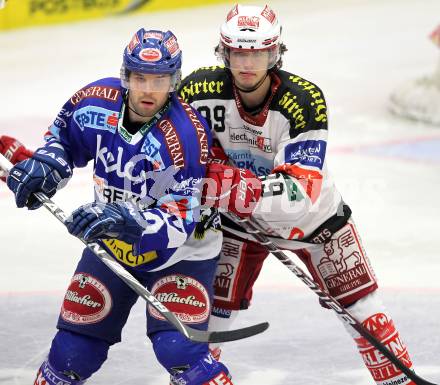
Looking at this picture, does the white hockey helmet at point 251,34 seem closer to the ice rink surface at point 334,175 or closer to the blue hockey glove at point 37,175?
the blue hockey glove at point 37,175

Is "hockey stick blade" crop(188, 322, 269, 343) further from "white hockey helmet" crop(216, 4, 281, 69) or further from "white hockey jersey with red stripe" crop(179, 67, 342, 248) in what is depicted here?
"white hockey helmet" crop(216, 4, 281, 69)

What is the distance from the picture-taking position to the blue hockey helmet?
4.30 meters

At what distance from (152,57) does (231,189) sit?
57 cm

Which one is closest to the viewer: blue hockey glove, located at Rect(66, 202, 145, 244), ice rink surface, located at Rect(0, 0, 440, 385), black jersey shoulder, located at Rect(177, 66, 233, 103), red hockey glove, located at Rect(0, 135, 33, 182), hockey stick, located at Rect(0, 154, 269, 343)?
blue hockey glove, located at Rect(66, 202, 145, 244)

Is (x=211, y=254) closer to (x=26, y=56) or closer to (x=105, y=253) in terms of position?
(x=105, y=253)

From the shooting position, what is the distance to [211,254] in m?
4.58

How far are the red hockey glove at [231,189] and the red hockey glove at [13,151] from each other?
0.71 m

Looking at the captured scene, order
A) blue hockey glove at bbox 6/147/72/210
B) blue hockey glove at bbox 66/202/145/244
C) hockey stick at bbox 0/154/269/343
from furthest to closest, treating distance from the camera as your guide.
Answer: blue hockey glove at bbox 6/147/72/210, hockey stick at bbox 0/154/269/343, blue hockey glove at bbox 66/202/145/244

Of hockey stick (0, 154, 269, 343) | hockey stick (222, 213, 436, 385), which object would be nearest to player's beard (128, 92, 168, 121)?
hockey stick (0, 154, 269, 343)

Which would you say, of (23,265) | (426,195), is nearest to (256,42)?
A: (23,265)

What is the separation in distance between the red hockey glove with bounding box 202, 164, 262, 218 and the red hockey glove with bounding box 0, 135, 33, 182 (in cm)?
71

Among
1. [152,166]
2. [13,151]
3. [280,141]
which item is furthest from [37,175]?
[280,141]

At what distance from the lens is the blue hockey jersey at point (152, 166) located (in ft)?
14.1

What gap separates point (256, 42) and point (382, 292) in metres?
2.16
